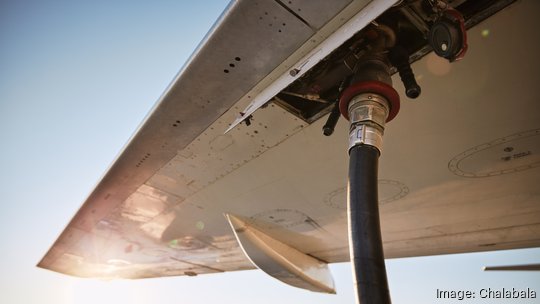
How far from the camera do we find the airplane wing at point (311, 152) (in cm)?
207

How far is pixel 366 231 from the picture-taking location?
1.33 metres

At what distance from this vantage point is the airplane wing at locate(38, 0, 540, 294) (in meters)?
2.07

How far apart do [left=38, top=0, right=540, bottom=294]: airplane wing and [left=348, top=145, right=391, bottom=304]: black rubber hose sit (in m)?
0.64

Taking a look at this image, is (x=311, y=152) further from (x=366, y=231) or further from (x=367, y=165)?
(x=366, y=231)

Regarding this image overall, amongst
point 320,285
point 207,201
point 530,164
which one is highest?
point 530,164

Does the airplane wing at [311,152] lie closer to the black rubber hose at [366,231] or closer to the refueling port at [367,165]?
the refueling port at [367,165]

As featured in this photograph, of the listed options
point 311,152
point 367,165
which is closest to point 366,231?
point 367,165

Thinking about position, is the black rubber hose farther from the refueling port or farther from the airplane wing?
the airplane wing

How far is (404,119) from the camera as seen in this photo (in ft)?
8.80

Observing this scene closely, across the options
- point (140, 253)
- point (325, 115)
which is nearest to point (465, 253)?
point (325, 115)

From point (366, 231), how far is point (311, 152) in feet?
6.28

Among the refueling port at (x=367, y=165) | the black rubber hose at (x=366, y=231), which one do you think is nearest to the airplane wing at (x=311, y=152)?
the refueling port at (x=367, y=165)

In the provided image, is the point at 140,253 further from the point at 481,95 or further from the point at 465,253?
the point at 481,95

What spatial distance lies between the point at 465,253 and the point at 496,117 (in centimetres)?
393
